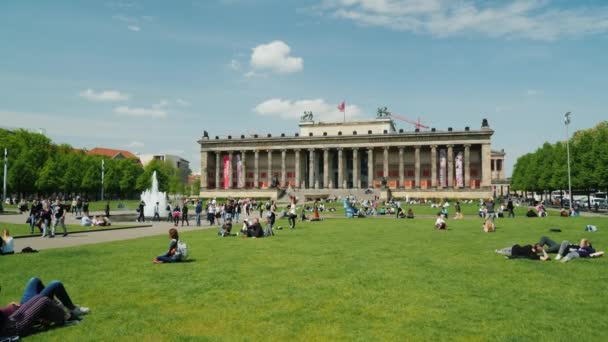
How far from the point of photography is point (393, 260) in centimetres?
1593

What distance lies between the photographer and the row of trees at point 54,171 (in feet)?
288

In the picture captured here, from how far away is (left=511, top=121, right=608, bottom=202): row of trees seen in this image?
58844mm

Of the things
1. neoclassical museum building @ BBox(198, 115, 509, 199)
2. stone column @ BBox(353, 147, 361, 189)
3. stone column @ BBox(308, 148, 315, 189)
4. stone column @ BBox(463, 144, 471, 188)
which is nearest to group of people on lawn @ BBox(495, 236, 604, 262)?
neoclassical museum building @ BBox(198, 115, 509, 199)

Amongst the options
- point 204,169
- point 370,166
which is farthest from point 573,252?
point 204,169

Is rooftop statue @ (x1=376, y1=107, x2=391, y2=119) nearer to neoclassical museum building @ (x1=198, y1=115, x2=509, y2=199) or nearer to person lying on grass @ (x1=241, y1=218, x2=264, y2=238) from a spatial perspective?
neoclassical museum building @ (x1=198, y1=115, x2=509, y2=199)

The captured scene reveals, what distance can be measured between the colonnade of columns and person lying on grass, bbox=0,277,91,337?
90.8 m

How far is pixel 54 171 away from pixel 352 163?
2651 inches

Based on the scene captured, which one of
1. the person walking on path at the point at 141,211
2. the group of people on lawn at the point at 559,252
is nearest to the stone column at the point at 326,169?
the person walking on path at the point at 141,211

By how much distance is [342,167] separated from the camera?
10250cm

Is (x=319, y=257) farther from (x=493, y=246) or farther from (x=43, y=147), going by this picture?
(x=43, y=147)

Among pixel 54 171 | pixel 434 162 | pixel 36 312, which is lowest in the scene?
pixel 36 312

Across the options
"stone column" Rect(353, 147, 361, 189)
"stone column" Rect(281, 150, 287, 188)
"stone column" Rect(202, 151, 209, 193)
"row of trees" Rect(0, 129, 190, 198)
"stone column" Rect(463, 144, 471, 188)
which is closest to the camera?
"row of trees" Rect(0, 129, 190, 198)

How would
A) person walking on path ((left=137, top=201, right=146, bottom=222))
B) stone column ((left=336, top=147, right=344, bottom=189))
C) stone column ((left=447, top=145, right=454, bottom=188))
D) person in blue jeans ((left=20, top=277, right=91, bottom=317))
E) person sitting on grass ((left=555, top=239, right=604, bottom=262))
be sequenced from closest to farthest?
person in blue jeans ((left=20, top=277, right=91, bottom=317)) → person sitting on grass ((left=555, top=239, right=604, bottom=262)) → person walking on path ((left=137, top=201, right=146, bottom=222)) → stone column ((left=447, top=145, right=454, bottom=188)) → stone column ((left=336, top=147, right=344, bottom=189))

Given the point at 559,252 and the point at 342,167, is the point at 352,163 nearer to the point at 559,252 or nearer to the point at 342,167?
the point at 342,167
